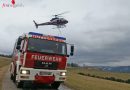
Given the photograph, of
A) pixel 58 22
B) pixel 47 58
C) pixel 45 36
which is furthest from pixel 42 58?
pixel 58 22

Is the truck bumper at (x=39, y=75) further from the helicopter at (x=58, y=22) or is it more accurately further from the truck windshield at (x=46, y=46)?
the helicopter at (x=58, y=22)

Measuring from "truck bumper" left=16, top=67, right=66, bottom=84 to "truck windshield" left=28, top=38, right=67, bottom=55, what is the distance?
3.57 ft

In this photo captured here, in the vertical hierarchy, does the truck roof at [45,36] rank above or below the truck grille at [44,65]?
above

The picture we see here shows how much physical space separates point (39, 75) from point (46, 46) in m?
1.68

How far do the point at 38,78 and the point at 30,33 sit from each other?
2.59 metres

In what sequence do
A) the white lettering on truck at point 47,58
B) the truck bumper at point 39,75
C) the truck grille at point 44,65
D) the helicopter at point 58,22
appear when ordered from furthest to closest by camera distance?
the helicopter at point 58,22 → the truck grille at point 44,65 → the white lettering on truck at point 47,58 → the truck bumper at point 39,75

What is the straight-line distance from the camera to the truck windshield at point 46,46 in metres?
17.0

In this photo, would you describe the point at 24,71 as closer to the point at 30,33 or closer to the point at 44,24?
the point at 30,33

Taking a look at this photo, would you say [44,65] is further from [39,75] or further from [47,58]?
[39,75]

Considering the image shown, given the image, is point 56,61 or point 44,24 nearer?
point 56,61

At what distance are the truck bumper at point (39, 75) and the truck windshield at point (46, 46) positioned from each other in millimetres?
1089

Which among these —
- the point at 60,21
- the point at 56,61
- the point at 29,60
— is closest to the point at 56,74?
the point at 56,61

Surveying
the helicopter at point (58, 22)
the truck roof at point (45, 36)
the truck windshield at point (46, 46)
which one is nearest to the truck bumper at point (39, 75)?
the truck windshield at point (46, 46)

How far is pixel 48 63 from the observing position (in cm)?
Result: 1712
